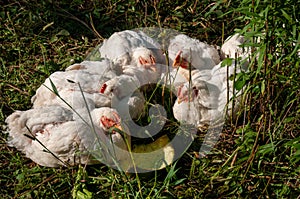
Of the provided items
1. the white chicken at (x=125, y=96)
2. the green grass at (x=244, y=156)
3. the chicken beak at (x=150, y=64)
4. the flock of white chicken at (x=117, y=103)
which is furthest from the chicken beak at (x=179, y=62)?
the green grass at (x=244, y=156)

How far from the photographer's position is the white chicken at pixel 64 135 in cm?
245

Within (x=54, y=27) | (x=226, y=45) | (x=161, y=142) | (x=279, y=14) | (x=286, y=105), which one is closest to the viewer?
(x=279, y=14)

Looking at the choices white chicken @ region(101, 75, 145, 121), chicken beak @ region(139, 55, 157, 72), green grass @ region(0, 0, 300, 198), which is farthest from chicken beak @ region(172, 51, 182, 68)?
green grass @ region(0, 0, 300, 198)

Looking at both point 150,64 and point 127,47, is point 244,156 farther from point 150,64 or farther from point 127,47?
point 127,47

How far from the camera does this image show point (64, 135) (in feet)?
8.05

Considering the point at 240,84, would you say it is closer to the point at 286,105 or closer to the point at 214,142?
the point at 286,105

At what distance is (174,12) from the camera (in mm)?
3639

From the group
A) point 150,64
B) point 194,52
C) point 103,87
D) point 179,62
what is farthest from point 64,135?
point 194,52

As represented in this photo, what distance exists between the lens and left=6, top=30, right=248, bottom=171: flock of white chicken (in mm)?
2465

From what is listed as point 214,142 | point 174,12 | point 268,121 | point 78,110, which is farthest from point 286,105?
point 174,12

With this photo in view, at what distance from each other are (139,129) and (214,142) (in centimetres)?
37

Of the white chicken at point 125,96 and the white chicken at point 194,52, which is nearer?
the white chicken at point 125,96

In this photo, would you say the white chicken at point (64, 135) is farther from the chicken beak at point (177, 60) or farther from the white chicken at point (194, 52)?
the white chicken at point (194, 52)

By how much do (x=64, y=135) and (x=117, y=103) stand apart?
334mm
